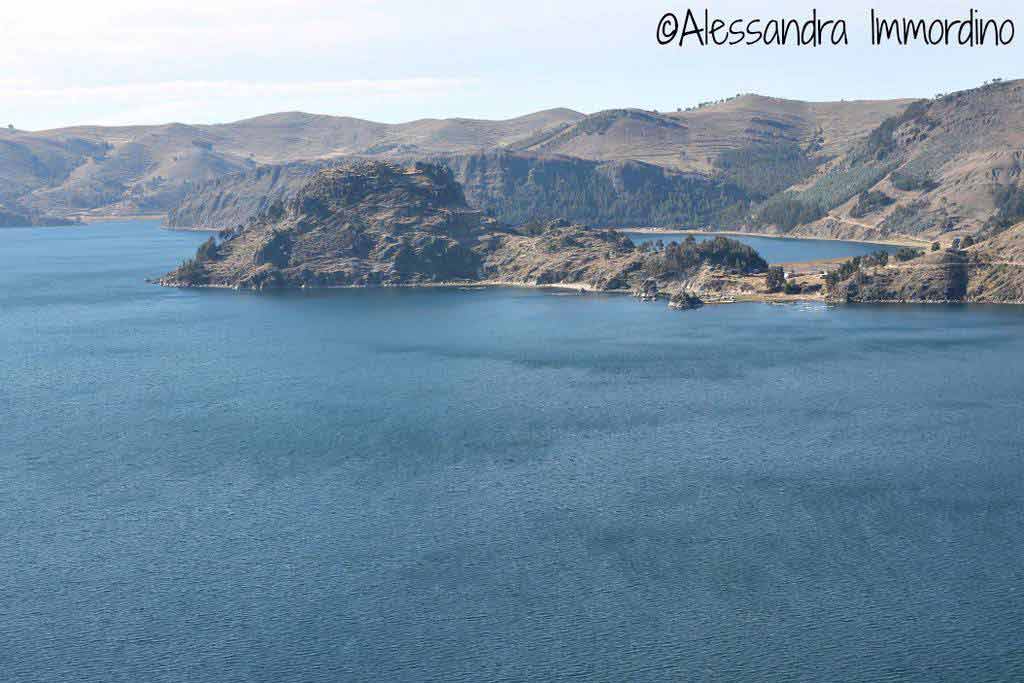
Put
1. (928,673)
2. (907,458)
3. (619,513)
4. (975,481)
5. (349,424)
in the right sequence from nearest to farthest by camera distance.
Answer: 1. (928,673)
2. (619,513)
3. (975,481)
4. (907,458)
5. (349,424)

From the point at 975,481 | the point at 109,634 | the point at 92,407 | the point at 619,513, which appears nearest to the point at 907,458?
the point at 975,481

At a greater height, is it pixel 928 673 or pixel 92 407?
pixel 92 407

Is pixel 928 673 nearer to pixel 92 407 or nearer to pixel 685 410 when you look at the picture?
pixel 685 410

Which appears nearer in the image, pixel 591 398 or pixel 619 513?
pixel 619 513

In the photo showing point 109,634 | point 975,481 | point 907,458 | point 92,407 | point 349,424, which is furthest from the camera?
point 92,407

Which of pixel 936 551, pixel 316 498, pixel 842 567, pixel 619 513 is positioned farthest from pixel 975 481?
pixel 316 498

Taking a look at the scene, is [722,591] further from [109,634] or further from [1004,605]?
[109,634]
